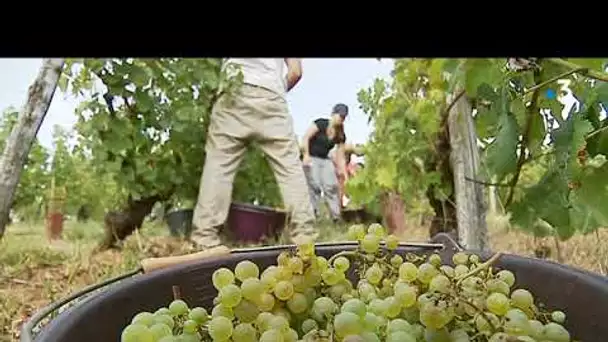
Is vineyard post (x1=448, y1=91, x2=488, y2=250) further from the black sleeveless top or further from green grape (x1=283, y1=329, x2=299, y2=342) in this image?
the black sleeveless top

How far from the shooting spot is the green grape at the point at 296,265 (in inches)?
17.5

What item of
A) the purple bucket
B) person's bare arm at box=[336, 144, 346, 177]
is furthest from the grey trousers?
the purple bucket

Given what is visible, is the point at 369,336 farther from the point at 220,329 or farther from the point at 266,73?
the point at 266,73

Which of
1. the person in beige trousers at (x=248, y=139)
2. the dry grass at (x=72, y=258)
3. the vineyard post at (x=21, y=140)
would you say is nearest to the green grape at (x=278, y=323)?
the dry grass at (x=72, y=258)

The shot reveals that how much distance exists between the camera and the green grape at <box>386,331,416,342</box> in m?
0.38

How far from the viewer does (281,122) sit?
2826 millimetres

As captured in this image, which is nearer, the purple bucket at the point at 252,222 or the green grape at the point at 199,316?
the green grape at the point at 199,316

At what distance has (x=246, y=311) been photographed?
0.42 metres

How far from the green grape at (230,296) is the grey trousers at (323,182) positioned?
3.30 metres

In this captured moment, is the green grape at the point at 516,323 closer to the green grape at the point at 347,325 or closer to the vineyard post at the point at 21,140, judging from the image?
the green grape at the point at 347,325

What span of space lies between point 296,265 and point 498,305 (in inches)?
4.6
